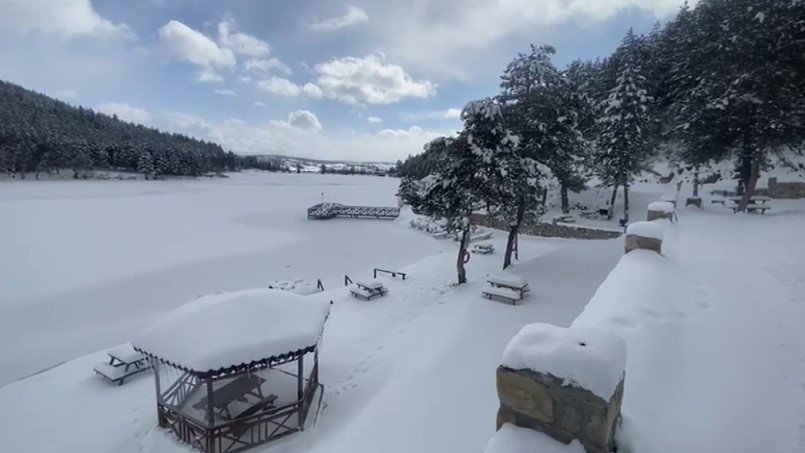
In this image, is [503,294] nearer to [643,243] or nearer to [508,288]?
[508,288]

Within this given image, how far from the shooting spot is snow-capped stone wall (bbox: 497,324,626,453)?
253cm

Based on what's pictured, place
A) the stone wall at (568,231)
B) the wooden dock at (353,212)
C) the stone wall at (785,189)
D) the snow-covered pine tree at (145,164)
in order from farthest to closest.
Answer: the snow-covered pine tree at (145,164) → the wooden dock at (353,212) → the stone wall at (568,231) → the stone wall at (785,189)

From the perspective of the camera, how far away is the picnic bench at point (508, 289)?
12.2 metres

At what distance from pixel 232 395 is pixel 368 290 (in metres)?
7.11

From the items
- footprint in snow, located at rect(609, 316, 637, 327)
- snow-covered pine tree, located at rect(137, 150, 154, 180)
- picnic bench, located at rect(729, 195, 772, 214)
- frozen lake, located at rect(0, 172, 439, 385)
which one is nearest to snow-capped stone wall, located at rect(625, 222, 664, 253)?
footprint in snow, located at rect(609, 316, 637, 327)

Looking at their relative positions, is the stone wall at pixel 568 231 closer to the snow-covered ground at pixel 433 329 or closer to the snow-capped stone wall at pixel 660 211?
the snow-covered ground at pixel 433 329

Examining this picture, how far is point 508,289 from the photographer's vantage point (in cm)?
1273

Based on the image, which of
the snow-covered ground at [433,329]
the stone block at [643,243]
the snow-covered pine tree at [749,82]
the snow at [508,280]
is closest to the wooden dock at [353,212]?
the snow-covered ground at [433,329]

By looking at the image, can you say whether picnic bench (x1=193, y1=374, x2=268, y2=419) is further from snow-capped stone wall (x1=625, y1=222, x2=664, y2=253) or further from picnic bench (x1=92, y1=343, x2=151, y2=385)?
snow-capped stone wall (x1=625, y1=222, x2=664, y2=253)

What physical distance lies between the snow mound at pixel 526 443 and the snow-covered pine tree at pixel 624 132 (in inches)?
984

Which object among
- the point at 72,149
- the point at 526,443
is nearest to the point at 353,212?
the point at 526,443

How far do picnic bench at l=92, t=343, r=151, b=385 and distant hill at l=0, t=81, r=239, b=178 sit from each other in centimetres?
6464

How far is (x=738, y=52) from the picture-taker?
1476 centimetres

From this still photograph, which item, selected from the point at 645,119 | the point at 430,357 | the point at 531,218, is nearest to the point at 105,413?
the point at 430,357
